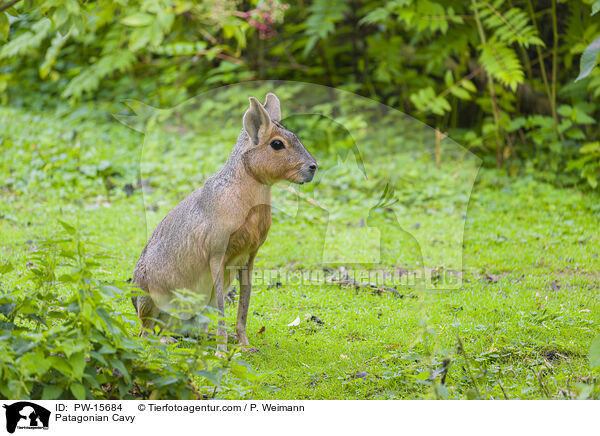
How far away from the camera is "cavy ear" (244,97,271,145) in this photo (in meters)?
4.18

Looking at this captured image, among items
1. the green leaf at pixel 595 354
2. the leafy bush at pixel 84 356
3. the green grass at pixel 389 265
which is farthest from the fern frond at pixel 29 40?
the green leaf at pixel 595 354

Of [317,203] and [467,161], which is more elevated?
[317,203]

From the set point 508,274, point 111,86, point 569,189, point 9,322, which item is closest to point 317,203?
point 508,274

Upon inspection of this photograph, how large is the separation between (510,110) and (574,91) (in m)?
0.83

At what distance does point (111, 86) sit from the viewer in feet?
39.4

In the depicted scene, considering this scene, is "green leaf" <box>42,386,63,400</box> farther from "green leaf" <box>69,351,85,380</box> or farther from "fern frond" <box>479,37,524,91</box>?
"fern frond" <box>479,37,524,91</box>

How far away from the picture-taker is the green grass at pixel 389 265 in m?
4.22

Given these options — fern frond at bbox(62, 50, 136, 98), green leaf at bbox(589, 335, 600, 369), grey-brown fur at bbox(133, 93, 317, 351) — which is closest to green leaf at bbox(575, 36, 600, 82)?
green leaf at bbox(589, 335, 600, 369)

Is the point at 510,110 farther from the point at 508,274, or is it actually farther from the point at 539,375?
the point at 539,375

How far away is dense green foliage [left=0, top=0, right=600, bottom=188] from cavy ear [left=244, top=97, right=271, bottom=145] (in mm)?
4017

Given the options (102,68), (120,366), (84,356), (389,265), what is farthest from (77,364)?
(102,68)
